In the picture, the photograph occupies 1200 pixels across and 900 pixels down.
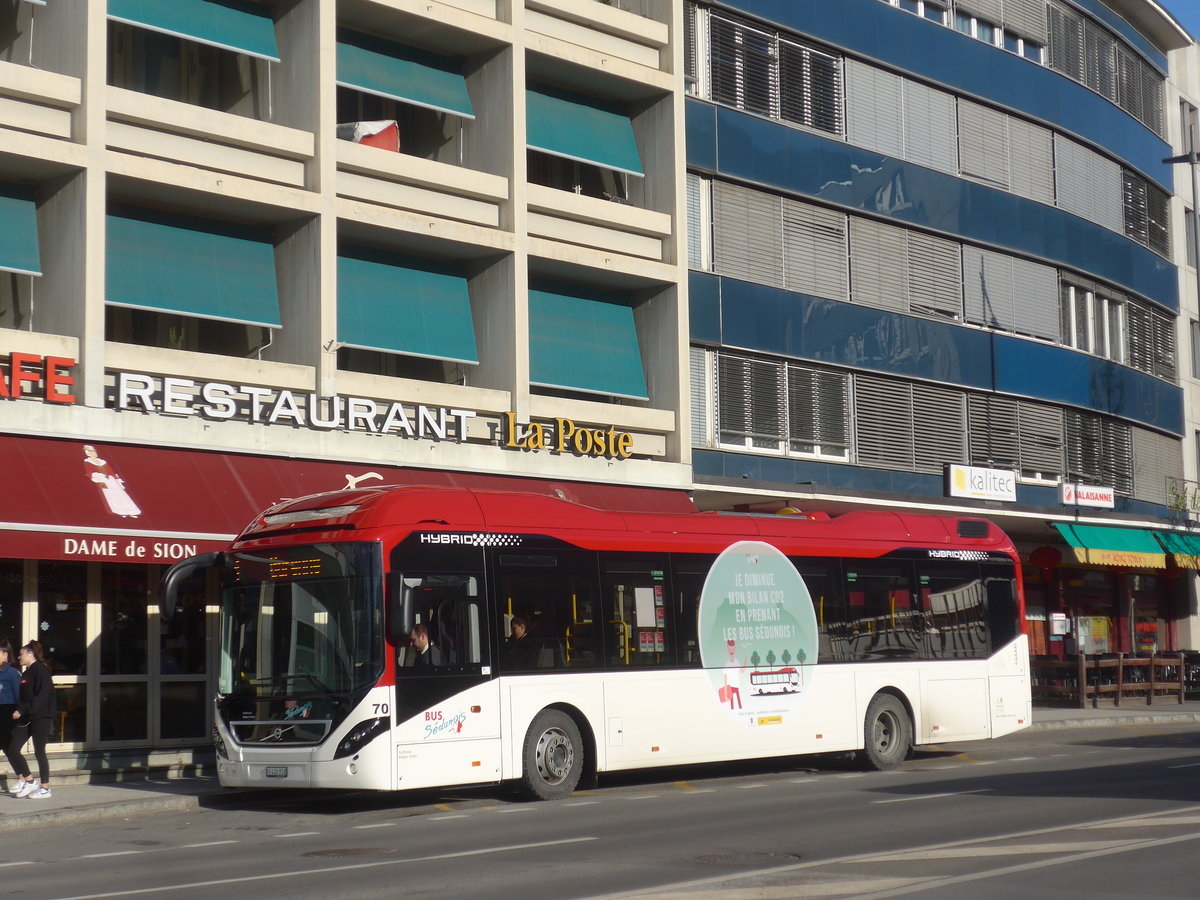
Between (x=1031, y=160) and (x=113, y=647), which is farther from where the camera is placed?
(x=1031, y=160)

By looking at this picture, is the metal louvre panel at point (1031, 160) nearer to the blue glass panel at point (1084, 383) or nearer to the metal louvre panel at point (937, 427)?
the blue glass panel at point (1084, 383)

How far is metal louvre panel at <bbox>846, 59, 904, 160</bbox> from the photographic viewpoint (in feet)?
106

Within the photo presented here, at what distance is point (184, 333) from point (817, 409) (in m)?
12.9

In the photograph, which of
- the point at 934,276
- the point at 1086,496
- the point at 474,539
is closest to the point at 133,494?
the point at 474,539

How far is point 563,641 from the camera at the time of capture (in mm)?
17375

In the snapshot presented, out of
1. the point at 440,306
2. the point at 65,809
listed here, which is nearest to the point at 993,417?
the point at 440,306

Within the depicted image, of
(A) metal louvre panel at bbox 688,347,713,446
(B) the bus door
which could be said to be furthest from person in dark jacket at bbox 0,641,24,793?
(A) metal louvre panel at bbox 688,347,713,446

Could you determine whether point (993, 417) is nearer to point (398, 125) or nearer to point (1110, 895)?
point (398, 125)

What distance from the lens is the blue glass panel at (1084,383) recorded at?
3566 centimetres

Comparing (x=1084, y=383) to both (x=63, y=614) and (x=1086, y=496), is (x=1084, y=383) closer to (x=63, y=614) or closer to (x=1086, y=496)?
(x=1086, y=496)

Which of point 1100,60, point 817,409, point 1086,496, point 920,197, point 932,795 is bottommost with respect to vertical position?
point 932,795

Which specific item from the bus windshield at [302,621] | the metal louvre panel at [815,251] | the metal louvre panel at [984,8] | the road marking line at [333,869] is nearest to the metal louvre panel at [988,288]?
the metal louvre panel at [815,251]

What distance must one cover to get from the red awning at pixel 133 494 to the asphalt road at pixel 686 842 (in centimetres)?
348

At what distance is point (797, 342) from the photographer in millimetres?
30344
